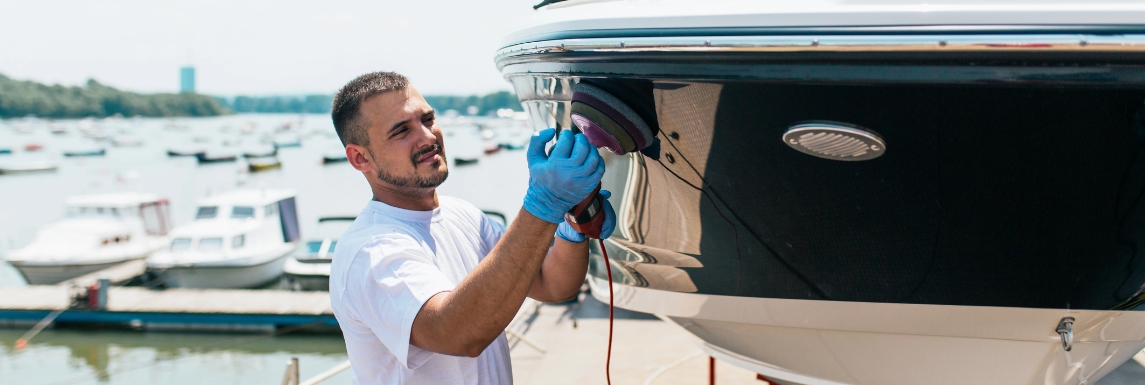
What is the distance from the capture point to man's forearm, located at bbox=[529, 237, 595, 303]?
186 cm

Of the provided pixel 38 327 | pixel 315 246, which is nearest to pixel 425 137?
pixel 38 327

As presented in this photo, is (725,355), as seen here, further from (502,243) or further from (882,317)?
(502,243)

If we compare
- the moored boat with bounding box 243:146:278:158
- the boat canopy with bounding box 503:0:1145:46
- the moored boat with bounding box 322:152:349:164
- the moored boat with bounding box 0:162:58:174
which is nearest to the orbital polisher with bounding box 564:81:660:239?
the boat canopy with bounding box 503:0:1145:46

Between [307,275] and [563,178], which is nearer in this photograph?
[563,178]

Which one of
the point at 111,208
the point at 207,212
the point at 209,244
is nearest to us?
the point at 209,244

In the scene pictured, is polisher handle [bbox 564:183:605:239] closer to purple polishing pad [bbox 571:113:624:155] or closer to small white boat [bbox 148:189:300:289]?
purple polishing pad [bbox 571:113:624:155]

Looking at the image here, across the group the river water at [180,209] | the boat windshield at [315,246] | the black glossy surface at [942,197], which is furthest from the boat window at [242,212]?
the black glossy surface at [942,197]

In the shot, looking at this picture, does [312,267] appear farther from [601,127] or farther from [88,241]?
[601,127]

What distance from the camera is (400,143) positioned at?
1691 mm

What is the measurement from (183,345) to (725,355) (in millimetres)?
10272

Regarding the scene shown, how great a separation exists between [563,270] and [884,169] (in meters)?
0.75

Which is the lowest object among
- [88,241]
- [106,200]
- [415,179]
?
[88,241]

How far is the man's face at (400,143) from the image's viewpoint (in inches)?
66.6

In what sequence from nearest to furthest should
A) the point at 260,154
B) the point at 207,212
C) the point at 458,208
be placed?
1. the point at 458,208
2. the point at 207,212
3. the point at 260,154
